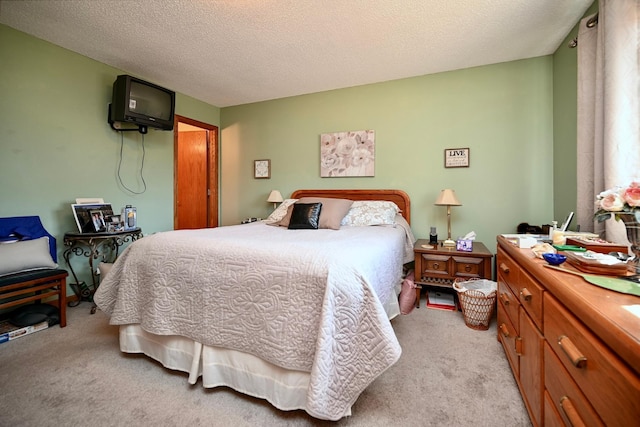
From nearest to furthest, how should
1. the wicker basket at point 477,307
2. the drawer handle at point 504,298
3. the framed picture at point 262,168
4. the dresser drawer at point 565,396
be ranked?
the dresser drawer at point 565,396, the drawer handle at point 504,298, the wicker basket at point 477,307, the framed picture at point 262,168

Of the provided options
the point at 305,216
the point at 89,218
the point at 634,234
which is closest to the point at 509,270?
the point at 634,234

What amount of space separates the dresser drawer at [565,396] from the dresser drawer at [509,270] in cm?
52

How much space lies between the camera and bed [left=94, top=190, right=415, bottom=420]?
1188 millimetres

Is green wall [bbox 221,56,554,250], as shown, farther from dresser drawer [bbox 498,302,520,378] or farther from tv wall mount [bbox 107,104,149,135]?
tv wall mount [bbox 107,104,149,135]

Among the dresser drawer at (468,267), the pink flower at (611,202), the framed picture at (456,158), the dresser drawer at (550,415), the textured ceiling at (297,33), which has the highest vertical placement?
the textured ceiling at (297,33)

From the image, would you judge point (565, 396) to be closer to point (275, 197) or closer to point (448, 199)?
point (448, 199)

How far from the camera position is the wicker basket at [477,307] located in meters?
2.13

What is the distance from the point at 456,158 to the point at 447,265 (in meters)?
1.25

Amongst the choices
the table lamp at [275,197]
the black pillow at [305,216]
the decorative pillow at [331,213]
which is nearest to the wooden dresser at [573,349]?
the decorative pillow at [331,213]

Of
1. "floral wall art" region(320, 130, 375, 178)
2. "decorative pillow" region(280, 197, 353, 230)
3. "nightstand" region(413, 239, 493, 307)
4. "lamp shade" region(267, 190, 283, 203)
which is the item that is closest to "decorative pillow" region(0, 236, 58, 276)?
"decorative pillow" region(280, 197, 353, 230)

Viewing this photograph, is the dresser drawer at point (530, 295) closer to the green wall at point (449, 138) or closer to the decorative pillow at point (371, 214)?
the decorative pillow at point (371, 214)

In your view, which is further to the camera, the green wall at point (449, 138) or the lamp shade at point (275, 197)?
the lamp shade at point (275, 197)

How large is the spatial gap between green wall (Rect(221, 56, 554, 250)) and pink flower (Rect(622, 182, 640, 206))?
197 centimetres

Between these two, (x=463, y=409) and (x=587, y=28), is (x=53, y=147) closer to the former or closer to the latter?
(x=463, y=409)
